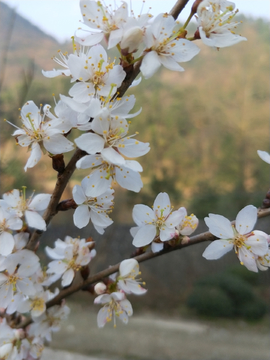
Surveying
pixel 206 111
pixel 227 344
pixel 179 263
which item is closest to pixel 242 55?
pixel 206 111

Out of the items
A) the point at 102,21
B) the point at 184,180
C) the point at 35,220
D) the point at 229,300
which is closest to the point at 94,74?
the point at 102,21

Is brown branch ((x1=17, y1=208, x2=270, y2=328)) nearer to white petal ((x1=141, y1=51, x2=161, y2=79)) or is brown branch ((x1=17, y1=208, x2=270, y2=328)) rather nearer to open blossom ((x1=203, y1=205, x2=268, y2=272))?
open blossom ((x1=203, y1=205, x2=268, y2=272))

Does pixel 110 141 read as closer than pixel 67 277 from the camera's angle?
Yes

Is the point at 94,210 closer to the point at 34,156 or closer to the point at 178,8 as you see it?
the point at 34,156

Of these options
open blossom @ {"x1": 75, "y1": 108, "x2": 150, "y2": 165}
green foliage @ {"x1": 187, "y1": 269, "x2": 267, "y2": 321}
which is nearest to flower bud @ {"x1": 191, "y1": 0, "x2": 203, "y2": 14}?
open blossom @ {"x1": 75, "y1": 108, "x2": 150, "y2": 165}

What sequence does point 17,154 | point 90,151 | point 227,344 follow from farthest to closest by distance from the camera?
point 227,344, point 17,154, point 90,151

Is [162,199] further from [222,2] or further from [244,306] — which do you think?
[244,306]

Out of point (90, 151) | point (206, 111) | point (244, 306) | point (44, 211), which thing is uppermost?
point (90, 151)
